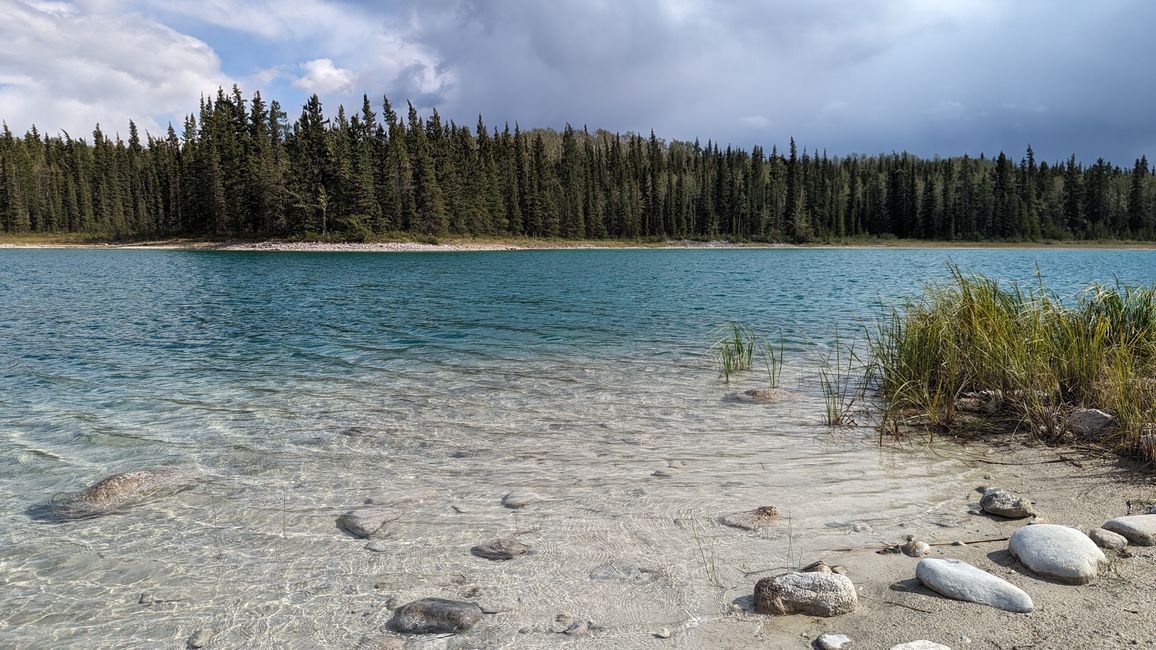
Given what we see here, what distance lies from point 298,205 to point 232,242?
12789 millimetres

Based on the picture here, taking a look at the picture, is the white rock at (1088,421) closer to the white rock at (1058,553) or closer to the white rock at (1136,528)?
the white rock at (1136,528)

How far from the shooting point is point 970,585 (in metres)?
3.36

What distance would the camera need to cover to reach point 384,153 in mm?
96312

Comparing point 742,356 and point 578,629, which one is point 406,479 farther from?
point 742,356

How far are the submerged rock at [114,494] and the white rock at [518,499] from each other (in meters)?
3.09

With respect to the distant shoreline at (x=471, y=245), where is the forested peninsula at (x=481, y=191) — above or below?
above

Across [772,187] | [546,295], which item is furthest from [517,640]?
[772,187]

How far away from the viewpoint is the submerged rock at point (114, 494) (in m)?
5.30

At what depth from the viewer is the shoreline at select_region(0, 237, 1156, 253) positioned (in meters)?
85.1

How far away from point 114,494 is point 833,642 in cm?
596

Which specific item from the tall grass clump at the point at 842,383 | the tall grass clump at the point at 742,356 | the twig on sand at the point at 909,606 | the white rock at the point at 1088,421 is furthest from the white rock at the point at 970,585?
the tall grass clump at the point at 742,356

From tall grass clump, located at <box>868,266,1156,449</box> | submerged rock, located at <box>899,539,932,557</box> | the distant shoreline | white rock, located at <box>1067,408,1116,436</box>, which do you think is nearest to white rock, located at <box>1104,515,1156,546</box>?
submerged rock, located at <box>899,539,932,557</box>

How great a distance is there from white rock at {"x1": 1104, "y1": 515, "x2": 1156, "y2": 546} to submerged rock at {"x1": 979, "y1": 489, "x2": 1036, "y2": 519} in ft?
1.67

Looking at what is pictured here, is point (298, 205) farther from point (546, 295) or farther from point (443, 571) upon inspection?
point (443, 571)
